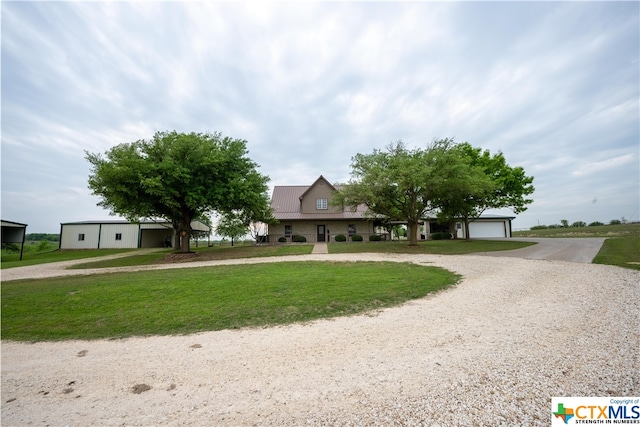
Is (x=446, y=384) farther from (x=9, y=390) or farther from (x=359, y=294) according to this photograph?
(x=9, y=390)

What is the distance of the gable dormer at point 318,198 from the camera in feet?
113

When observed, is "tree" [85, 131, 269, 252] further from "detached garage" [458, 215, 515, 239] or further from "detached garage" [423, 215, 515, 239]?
"detached garage" [458, 215, 515, 239]

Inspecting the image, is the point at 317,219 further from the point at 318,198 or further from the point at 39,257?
the point at 39,257

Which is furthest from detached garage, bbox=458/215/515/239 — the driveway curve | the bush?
the driveway curve

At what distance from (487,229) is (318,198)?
27.6 meters

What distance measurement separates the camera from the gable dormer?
3434 cm

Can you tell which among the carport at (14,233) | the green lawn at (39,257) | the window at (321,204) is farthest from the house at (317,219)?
the carport at (14,233)

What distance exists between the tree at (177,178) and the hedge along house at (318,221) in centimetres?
943

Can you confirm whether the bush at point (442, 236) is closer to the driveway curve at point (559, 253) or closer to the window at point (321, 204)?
the driveway curve at point (559, 253)

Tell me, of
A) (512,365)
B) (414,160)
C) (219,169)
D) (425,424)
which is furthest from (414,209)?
(425,424)

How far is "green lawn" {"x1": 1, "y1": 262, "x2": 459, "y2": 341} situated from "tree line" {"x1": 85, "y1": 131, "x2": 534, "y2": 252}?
33.9 feet

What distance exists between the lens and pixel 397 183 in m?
22.2

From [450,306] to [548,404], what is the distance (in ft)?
14.0

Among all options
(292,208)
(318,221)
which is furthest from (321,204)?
(292,208)
